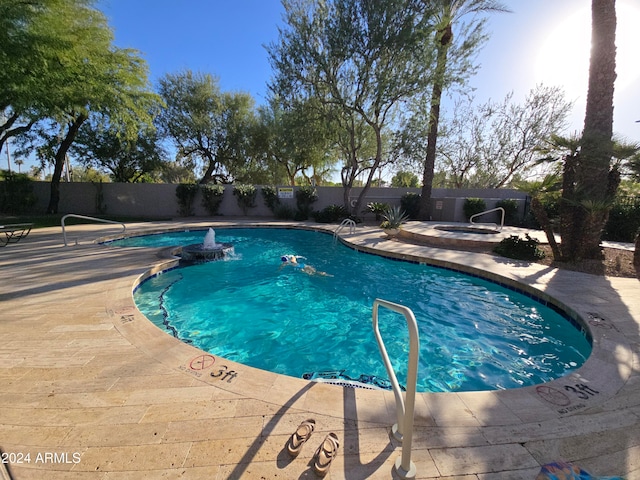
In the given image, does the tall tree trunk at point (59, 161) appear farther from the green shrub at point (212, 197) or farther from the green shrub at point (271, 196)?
the green shrub at point (271, 196)

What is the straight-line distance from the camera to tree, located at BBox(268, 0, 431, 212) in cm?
1028

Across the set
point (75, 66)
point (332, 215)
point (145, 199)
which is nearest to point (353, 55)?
point (332, 215)

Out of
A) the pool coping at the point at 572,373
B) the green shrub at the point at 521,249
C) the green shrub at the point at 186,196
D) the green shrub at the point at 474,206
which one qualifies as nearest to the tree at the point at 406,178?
the green shrub at the point at 474,206

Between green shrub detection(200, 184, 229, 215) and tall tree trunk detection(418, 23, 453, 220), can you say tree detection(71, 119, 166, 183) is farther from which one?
tall tree trunk detection(418, 23, 453, 220)

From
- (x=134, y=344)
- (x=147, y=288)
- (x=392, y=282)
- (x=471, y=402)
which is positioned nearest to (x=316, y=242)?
(x=392, y=282)

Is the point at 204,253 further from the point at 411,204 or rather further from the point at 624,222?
the point at 624,222

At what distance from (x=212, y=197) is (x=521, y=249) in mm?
15045

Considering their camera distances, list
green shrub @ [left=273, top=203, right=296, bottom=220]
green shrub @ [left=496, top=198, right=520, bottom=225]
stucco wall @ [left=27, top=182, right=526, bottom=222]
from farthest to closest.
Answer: stucco wall @ [left=27, top=182, right=526, bottom=222] → green shrub @ [left=273, top=203, right=296, bottom=220] → green shrub @ [left=496, top=198, right=520, bottom=225]

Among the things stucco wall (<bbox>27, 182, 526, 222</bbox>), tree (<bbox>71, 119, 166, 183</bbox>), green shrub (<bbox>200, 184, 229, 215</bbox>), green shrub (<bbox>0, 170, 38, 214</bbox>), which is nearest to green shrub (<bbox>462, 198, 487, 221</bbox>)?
stucco wall (<bbox>27, 182, 526, 222</bbox>)

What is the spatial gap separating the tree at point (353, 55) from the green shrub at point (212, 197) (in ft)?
22.1

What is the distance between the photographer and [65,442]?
5.68 ft

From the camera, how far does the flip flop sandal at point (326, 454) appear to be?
5.02ft

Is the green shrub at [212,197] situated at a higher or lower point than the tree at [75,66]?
lower

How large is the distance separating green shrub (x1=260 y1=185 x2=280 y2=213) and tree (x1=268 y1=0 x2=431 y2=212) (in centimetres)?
532
